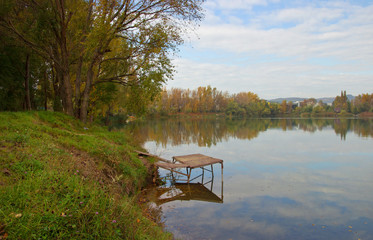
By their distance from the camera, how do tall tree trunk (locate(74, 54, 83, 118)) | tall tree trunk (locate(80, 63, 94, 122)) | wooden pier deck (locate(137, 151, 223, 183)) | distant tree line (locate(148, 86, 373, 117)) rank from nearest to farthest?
1. wooden pier deck (locate(137, 151, 223, 183))
2. tall tree trunk (locate(80, 63, 94, 122))
3. tall tree trunk (locate(74, 54, 83, 118))
4. distant tree line (locate(148, 86, 373, 117))

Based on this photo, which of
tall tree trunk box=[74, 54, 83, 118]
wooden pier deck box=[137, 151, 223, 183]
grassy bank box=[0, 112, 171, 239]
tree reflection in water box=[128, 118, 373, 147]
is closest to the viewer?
grassy bank box=[0, 112, 171, 239]

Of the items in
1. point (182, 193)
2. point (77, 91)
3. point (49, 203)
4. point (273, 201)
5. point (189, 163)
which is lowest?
point (273, 201)

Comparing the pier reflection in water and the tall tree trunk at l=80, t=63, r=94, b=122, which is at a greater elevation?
the tall tree trunk at l=80, t=63, r=94, b=122

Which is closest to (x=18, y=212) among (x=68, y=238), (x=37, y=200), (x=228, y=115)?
(x=37, y=200)

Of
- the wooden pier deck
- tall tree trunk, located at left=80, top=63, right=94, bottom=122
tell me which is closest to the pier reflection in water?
the wooden pier deck

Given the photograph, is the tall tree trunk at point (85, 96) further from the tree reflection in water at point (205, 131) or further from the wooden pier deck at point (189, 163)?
the wooden pier deck at point (189, 163)

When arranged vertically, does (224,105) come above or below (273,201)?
above

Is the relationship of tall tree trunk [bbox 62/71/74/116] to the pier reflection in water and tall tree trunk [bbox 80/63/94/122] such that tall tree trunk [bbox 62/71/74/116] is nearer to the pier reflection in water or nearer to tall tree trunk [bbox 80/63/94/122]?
tall tree trunk [bbox 80/63/94/122]

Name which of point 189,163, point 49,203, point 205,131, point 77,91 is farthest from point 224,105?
point 49,203

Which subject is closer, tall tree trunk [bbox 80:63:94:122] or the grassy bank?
the grassy bank

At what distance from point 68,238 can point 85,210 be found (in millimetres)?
442

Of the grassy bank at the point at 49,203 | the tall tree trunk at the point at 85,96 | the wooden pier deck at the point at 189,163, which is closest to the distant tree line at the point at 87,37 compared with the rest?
the tall tree trunk at the point at 85,96

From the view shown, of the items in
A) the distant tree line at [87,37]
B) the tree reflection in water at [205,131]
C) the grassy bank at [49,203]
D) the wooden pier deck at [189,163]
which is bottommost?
the tree reflection in water at [205,131]

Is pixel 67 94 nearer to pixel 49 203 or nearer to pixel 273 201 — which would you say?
pixel 273 201
